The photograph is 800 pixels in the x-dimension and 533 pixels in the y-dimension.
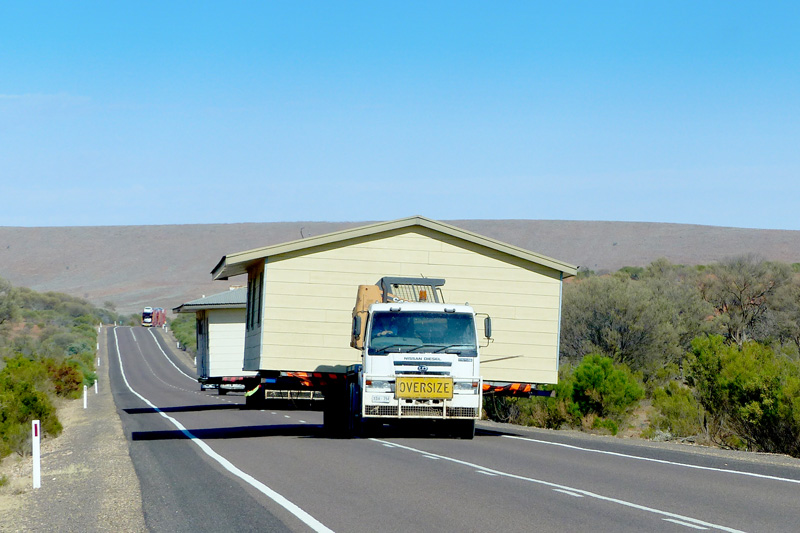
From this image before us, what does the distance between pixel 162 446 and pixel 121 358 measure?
79.6 meters

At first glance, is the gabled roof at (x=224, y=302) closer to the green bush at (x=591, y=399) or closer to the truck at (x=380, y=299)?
the green bush at (x=591, y=399)

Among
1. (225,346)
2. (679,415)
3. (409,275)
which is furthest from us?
(225,346)

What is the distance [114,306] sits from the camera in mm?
153250

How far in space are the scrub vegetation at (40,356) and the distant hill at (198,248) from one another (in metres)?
19.0

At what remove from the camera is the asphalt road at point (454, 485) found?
9.21m

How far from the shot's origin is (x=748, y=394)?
2025 centimetres

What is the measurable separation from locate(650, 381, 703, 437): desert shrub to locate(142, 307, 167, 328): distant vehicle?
107 metres

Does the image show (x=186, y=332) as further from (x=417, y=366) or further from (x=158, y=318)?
(x=417, y=366)

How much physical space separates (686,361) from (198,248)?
6066 inches

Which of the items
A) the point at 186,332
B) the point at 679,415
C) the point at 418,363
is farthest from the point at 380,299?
the point at 186,332

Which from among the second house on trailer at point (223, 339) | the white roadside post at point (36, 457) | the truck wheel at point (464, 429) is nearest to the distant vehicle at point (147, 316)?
the second house on trailer at point (223, 339)

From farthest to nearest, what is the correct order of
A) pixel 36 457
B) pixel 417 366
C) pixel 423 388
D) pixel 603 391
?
pixel 603 391 < pixel 417 366 < pixel 423 388 < pixel 36 457

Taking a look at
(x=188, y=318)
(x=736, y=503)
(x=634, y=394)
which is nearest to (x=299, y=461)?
(x=736, y=503)

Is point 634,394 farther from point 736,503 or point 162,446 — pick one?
point 736,503
